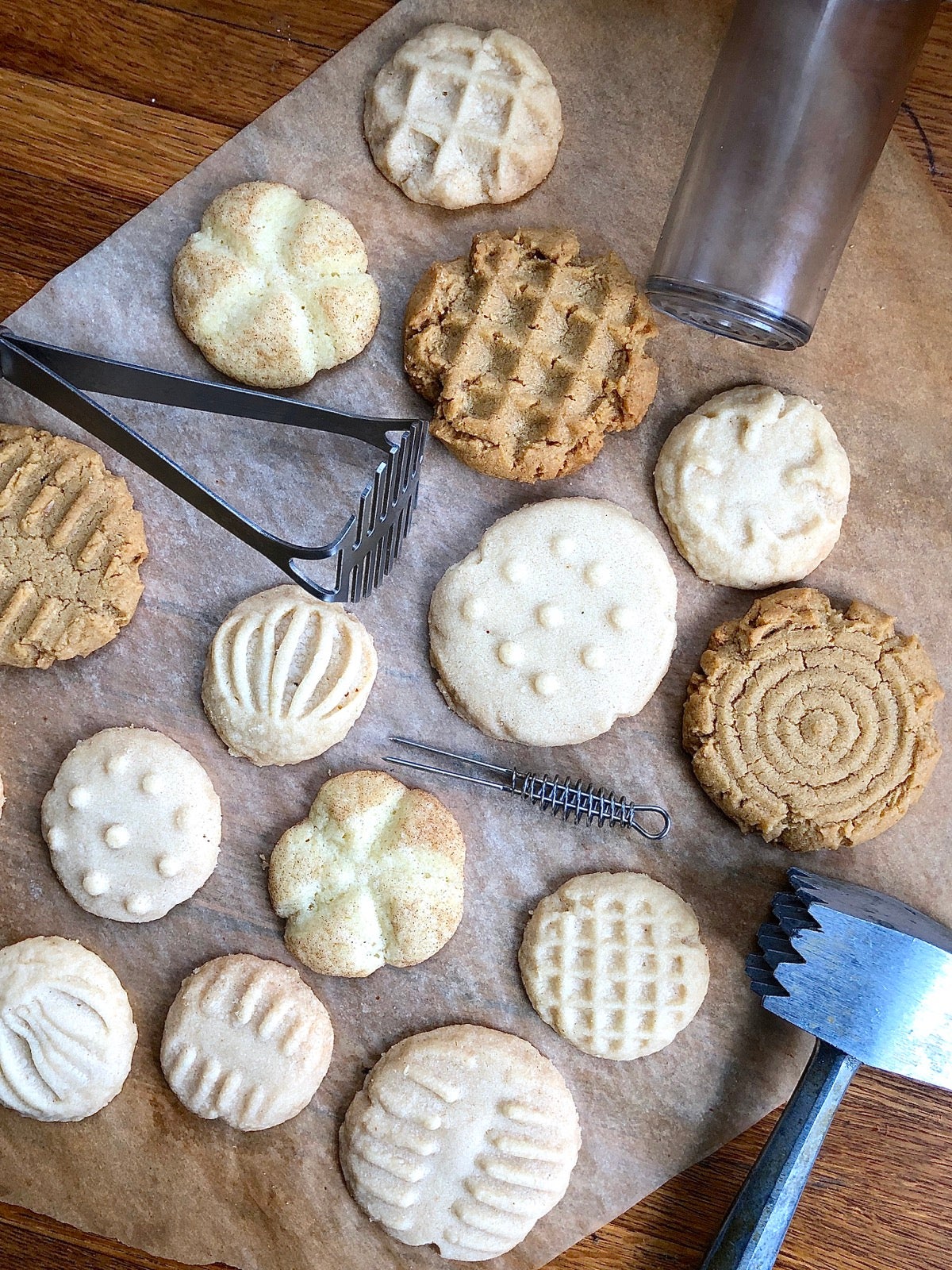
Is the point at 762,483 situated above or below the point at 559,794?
above

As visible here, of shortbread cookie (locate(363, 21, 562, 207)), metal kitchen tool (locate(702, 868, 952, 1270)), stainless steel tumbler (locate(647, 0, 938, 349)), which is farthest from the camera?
shortbread cookie (locate(363, 21, 562, 207))

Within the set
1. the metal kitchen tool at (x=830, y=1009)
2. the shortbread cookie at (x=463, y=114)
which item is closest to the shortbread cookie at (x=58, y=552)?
the shortbread cookie at (x=463, y=114)

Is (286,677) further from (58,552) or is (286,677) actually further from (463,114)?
(463,114)

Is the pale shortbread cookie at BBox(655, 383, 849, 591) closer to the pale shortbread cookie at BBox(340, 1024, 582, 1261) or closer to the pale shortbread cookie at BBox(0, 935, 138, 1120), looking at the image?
the pale shortbread cookie at BBox(340, 1024, 582, 1261)

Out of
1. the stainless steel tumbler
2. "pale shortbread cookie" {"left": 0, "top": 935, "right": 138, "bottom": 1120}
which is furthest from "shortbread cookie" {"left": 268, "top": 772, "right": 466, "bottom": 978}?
the stainless steel tumbler

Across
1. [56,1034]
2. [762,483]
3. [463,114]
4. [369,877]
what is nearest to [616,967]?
[369,877]
